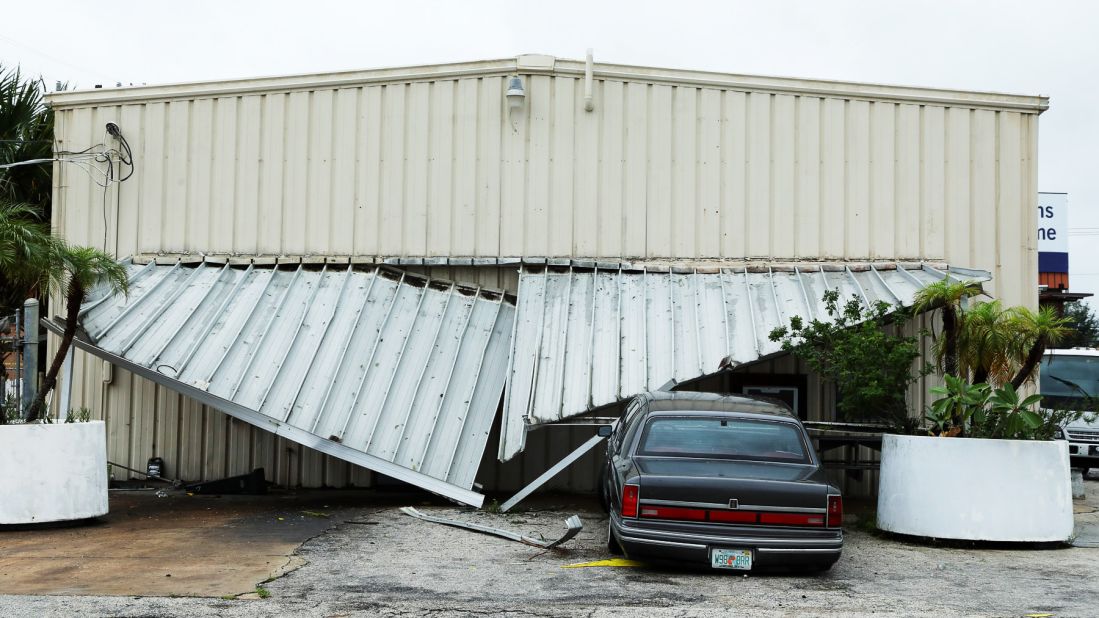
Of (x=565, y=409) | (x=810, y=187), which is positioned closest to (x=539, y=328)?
(x=565, y=409)

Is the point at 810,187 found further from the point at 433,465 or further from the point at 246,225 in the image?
the point at 246,225

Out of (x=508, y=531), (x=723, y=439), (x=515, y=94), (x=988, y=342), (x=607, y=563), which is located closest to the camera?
(x=607, y=563)

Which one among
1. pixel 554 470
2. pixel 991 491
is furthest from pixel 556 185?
pixel 991 491

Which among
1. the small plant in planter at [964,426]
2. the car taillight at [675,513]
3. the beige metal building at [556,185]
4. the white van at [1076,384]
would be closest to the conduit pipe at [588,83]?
the beige metal building at [556,185]

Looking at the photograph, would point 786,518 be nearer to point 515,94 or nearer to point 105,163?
point 515,94

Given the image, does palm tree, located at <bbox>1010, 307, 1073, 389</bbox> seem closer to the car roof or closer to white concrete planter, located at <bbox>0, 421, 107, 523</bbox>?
the car roof

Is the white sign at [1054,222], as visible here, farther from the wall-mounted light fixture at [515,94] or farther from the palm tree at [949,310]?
the wall-mounted light fixture at [515,94]

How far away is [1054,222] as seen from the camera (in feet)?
99.9

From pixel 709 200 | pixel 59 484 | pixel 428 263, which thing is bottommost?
pixel 59 484

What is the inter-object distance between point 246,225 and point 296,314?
2.56 m

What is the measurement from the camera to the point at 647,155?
1559cm

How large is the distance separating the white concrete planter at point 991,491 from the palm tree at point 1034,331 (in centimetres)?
91

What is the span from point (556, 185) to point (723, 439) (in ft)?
22.8

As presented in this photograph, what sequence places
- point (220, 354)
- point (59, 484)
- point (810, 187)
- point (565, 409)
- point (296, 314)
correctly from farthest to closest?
point (810, 187), point (296, 314), point (220, 354), point (565, 409), point (59, 484)
